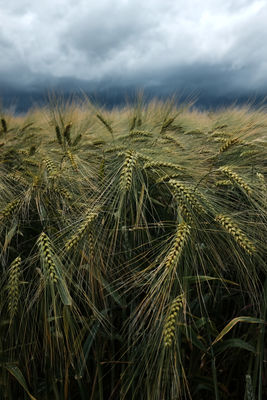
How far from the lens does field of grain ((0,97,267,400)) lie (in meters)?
1.08

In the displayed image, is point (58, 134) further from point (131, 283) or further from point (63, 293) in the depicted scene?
point (63, 293)

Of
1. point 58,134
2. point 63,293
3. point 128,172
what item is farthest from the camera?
point 58,134

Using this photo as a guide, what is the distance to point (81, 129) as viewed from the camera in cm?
223

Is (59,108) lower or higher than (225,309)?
higher

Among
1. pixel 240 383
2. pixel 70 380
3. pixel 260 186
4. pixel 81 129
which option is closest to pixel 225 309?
pixel 240 383

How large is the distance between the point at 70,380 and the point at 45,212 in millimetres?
634

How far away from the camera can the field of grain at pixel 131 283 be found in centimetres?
108

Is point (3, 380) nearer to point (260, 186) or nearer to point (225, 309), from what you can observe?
point (225, 309)

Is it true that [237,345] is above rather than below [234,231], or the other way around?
below

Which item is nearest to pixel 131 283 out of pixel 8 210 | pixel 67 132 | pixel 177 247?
pixel 177 247

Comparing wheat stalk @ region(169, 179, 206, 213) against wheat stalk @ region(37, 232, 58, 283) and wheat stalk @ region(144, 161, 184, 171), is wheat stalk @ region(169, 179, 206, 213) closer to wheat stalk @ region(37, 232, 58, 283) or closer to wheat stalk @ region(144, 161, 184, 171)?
wheat stalk @ region(144, 161, 184, 171)

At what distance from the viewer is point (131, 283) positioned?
137cm

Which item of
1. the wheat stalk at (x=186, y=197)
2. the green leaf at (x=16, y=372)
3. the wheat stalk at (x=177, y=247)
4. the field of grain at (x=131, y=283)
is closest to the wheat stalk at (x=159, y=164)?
the field of grain at (x=131, y=283)

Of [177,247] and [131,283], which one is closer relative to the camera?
[177,247]
